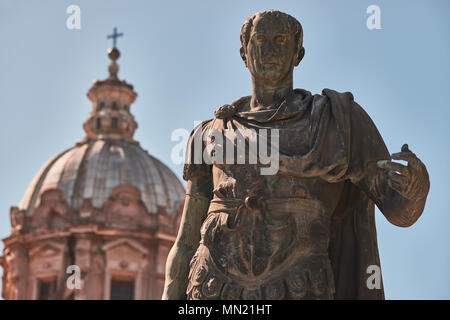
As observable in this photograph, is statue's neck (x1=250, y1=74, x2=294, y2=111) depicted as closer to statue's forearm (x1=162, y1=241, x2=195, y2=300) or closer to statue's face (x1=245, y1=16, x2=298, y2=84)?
statue's face (x1=245, y1=16, x2=298, y2=84)

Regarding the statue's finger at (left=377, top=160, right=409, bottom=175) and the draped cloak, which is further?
the draped cloak

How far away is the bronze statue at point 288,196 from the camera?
846 centimetres

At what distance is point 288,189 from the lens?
340 inches

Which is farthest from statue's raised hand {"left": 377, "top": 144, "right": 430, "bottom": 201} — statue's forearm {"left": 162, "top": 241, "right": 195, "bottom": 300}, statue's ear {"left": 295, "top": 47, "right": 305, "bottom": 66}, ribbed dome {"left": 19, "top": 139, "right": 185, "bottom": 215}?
ribbed dome {"left": 19, "top": 139, "right": 185, "bottom": 215}

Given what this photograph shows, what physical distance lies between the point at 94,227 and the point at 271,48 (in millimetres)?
56389

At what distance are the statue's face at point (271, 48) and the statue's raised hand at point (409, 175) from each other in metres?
1.06

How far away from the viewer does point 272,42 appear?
9.04 metres

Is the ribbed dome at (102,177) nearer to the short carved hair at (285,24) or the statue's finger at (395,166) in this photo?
the short carved hair at (285,24)

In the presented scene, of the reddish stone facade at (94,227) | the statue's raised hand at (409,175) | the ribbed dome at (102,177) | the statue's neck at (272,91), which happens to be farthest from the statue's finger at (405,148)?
the ribbed dome at (102,177)

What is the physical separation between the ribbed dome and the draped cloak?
57058 mm

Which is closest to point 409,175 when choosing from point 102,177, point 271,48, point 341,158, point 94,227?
point 341,158

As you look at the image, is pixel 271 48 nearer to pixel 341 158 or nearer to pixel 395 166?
pixel 341 158

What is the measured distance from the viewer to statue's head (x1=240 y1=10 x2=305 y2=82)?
9.02m

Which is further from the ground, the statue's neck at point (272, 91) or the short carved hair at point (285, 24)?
the short carved hair at point (285, 24)
